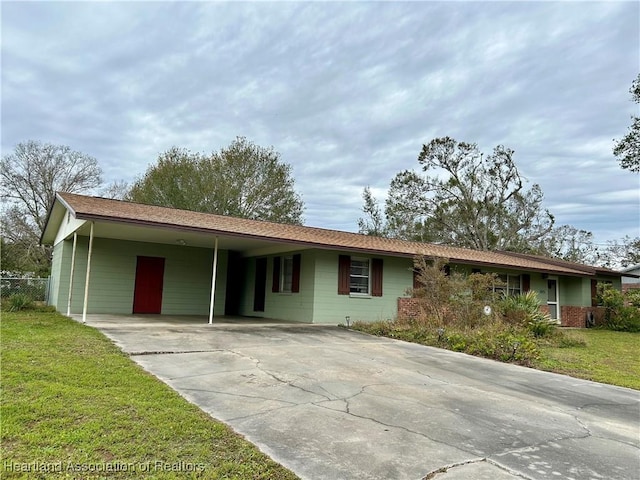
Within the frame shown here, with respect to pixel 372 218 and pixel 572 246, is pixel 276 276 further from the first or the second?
pixel 572 246

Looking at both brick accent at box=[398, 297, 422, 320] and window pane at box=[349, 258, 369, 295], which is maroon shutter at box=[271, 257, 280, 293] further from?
brick accent at box=[398, 297, 422, 320]

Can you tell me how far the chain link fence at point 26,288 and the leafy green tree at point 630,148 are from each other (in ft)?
76.5

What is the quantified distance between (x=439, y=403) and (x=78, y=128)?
20.6 m

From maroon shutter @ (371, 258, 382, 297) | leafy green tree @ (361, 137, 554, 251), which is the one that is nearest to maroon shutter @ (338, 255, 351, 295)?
maroon shutter @ (371, 258, 382, 297)

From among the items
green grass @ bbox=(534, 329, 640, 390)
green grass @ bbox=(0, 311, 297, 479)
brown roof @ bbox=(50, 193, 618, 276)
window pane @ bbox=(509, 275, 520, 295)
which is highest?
brown roof @ bbox=(50, 193, 618, 276)

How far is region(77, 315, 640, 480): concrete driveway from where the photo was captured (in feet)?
10.8

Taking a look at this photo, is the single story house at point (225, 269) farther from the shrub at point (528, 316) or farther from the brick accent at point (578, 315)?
the brick accent at point (578, 315)

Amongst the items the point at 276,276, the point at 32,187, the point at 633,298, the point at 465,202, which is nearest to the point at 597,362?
the point at 276,276

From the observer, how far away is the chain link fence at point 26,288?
15797 millimetres

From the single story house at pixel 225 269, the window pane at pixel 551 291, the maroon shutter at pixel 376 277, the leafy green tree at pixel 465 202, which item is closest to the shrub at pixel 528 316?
the single story house at pixel 225 269

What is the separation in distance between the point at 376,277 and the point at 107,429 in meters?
11.5

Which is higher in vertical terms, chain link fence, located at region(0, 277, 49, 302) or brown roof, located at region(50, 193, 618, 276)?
brown roof, located at region(50, 193, 618, 276)

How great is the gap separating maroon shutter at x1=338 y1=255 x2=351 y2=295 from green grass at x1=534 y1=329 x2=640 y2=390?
19.0 ft

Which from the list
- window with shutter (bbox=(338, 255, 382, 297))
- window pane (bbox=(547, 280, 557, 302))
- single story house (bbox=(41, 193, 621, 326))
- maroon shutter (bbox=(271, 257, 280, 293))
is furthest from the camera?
window pane (bbox=(547, 280, 557, 302))
